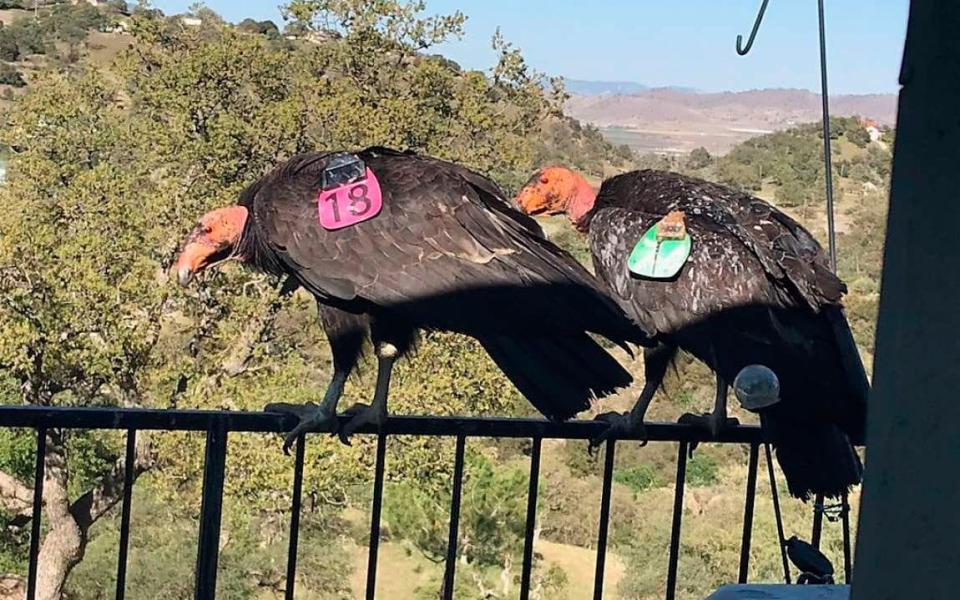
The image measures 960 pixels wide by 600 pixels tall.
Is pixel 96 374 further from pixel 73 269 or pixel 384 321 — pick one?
pixel 384 321

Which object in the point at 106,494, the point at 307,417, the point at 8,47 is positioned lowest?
the point at 106,494

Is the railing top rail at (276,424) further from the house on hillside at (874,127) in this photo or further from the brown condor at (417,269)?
the house on hillside at (874,127)

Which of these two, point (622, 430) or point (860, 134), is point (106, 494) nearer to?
point (860, 134)

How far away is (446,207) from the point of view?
10.6 ft

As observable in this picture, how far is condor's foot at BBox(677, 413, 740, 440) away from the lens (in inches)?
100

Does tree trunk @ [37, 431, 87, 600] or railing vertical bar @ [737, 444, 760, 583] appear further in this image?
tree trunk @ [37, 431, 87, 600]

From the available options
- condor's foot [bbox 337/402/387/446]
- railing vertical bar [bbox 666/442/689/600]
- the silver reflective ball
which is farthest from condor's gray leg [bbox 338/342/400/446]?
the silver reflective ball

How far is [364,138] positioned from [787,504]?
6169 mm

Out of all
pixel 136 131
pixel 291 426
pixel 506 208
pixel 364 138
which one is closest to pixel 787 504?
pixel 364 138

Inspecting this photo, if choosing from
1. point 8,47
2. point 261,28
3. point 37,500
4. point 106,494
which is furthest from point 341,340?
point 8,47

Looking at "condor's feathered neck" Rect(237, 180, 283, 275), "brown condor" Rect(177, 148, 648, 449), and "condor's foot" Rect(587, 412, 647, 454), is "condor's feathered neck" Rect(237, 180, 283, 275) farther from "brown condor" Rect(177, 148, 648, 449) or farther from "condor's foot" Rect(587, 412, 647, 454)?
"condor's foot" Rect(587, 412, 647, 454)

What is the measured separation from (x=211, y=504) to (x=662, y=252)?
1.59 m

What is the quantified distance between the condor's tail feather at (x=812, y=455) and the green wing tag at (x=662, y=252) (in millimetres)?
590

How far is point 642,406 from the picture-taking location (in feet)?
10.2
